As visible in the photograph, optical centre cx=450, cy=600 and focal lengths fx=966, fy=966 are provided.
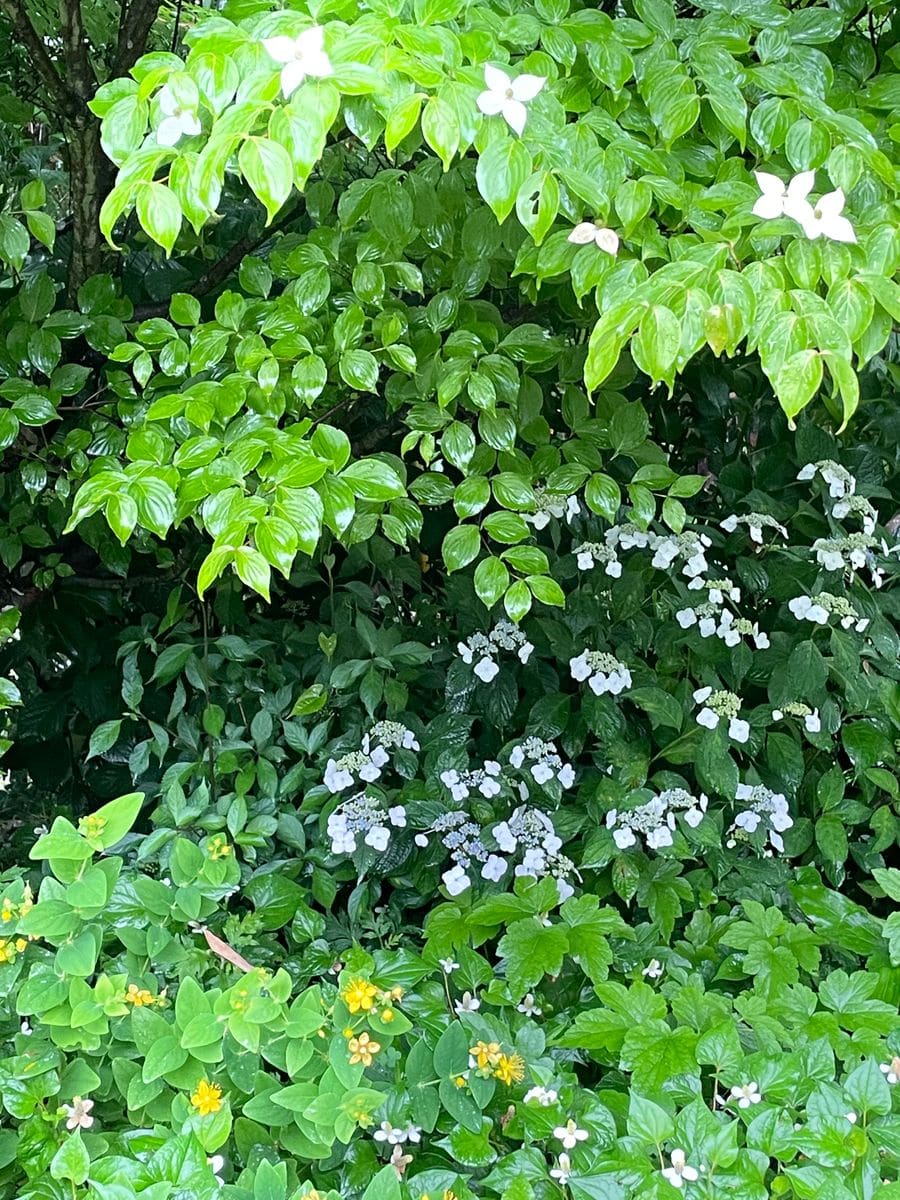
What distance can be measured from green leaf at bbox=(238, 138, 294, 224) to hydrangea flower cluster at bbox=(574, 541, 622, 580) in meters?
0.98

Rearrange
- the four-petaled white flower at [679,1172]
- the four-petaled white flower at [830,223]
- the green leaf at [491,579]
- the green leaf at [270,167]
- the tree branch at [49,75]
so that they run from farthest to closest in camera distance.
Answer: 1. the tree branch at [49,75]
2. the green leaf at [491,579]
3. the four-petaled white flower at [679,1172]
4. the four-petaled white flower at [830,223]
5. the green leaf at [270,167]

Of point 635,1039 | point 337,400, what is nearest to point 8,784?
point 337,400

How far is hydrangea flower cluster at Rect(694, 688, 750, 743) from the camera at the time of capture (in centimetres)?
155

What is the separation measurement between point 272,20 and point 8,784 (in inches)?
70.8

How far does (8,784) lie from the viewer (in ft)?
7.00

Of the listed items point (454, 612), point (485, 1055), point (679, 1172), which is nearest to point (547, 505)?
point (454, 612)

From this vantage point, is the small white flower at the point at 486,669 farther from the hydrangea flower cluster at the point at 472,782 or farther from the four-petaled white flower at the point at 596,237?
the four-petaled white flower at the point at 596,237

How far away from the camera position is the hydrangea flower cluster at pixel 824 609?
1.59m

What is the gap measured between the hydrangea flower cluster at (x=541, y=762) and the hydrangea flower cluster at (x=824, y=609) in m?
0.46

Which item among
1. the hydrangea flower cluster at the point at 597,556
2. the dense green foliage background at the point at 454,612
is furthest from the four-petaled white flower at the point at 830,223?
the hydrangea flower cluster at the point at 597,556

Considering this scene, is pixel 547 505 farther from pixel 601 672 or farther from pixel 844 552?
pixel 844 552

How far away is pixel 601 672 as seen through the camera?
1.59 meters

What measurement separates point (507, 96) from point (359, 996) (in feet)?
2.92

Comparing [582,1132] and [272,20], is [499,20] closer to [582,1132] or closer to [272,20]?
[272,20]
